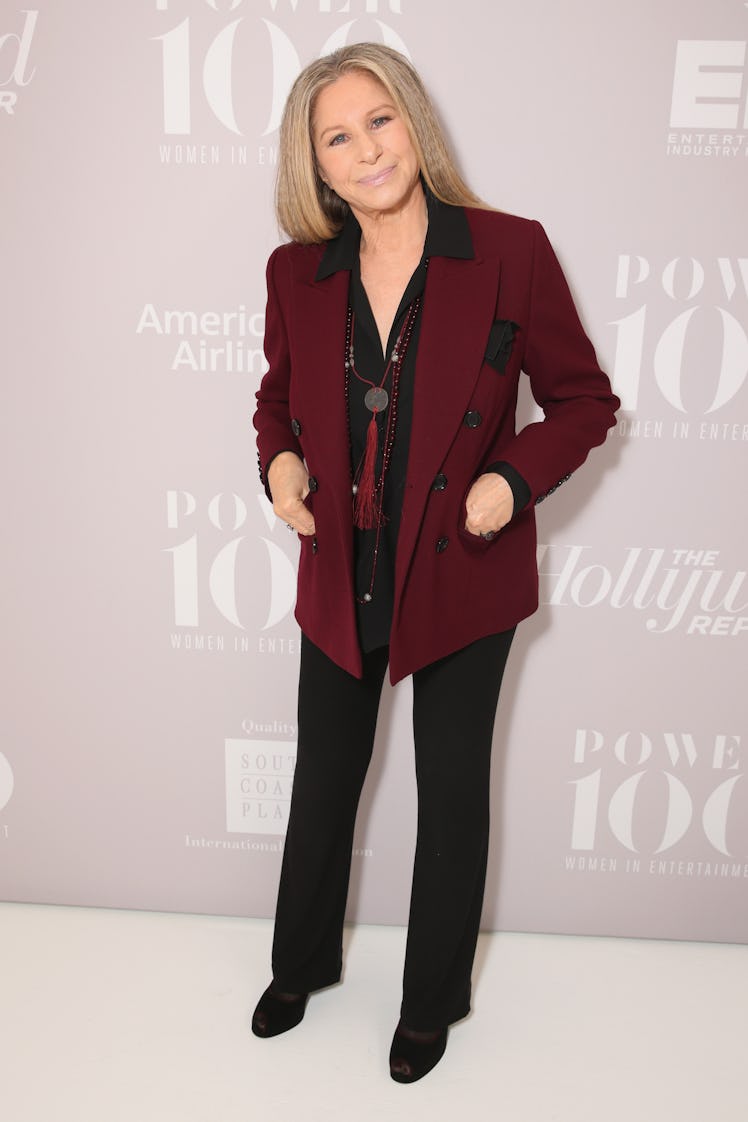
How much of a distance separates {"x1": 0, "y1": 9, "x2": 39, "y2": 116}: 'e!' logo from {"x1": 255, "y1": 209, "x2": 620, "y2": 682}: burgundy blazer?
0.59 meters

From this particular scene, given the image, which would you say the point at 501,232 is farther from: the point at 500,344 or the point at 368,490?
the point at 368,490

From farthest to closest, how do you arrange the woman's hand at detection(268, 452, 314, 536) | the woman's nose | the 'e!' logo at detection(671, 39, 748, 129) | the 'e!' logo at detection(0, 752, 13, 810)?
the 'e!' logo at detection(0, 752, 13, 810) < the 'e!' logo at detection(671, 39, 748, 129) < the woman's hand at detection(268, 452, 314, 536) < the woman's nose

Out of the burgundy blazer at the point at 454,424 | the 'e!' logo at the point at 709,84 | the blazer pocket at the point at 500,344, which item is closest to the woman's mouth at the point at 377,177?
the burgundy blazer at the point at 454,424

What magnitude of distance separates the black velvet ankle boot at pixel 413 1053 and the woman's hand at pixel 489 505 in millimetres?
896

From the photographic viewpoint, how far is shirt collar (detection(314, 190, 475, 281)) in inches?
55.2

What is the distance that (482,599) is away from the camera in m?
1.47

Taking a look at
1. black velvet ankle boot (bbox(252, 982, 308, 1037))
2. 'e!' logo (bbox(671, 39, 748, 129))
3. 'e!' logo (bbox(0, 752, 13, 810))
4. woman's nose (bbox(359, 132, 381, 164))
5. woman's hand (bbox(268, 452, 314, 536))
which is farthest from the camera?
'e!' logo (bbox(0, 752, 13, 810))

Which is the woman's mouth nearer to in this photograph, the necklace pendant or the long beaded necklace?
the long beaded necklace

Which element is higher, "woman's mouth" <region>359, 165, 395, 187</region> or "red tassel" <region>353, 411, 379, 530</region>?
"woman's mouth" <region>359, 165, 395, 187</region>

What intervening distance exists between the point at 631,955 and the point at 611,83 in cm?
163

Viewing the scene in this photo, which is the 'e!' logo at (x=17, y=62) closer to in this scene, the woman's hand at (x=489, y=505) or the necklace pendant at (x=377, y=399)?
the necklace pendant at (x=377, y=399)

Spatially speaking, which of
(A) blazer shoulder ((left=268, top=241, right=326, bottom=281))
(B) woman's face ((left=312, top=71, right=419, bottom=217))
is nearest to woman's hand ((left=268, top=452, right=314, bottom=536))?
(A) blazer shoulder ((left=268, top=241, right=326, bottom=281))

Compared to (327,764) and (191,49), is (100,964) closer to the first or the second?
(327,764)

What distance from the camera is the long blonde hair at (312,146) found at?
136 centimetres
